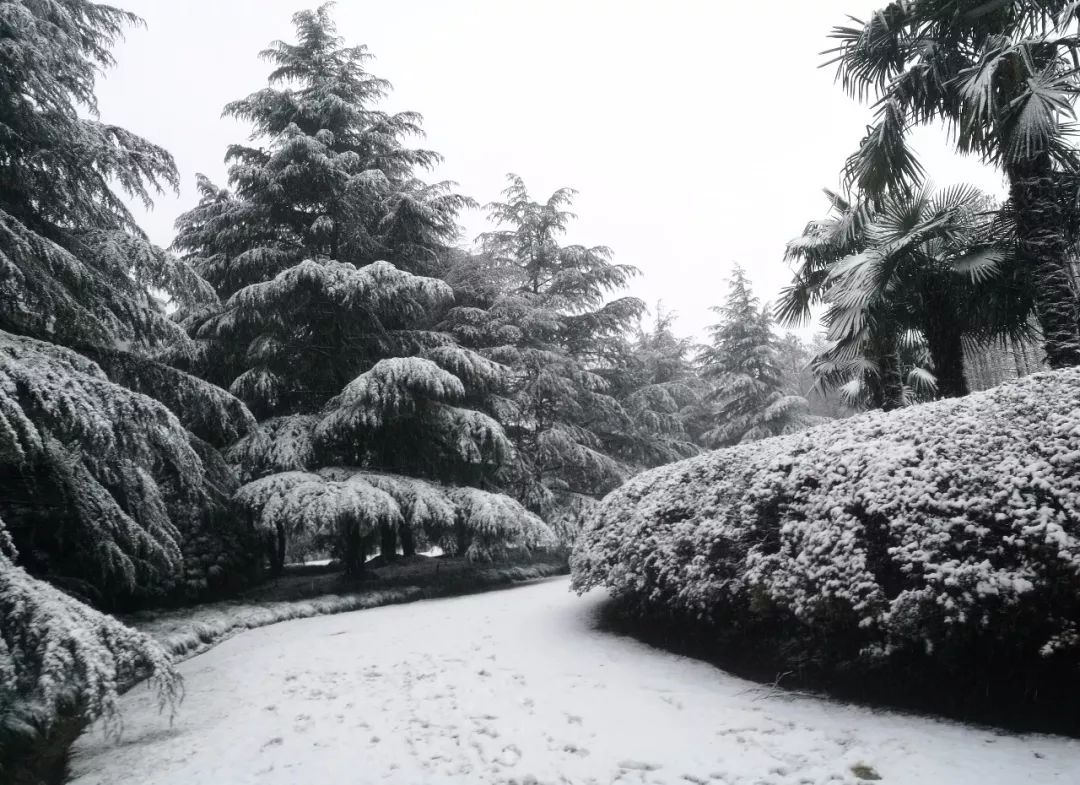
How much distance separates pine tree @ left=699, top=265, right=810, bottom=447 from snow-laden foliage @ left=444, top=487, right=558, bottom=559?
40.3 ft

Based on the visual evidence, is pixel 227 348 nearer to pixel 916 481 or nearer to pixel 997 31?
pixel 916 481

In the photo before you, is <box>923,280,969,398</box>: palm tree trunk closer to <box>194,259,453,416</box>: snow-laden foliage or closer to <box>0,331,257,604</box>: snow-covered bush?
<box>194,259,453,416</box>: snow-laden foliage

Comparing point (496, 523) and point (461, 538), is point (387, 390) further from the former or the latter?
point (461, 538)

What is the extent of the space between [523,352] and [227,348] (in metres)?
5.92

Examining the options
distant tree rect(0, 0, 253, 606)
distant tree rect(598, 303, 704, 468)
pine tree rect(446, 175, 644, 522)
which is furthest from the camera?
distant tree rect(598, 303, 704, 468)

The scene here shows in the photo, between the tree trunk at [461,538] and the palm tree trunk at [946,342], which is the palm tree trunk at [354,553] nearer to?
the tree trunk at [461,538]

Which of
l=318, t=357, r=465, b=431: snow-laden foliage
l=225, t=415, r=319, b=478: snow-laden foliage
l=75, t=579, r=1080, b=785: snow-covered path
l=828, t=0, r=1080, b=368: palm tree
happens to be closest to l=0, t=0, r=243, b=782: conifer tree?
l=75, t=579, r=1080, b=785: snow-covered path

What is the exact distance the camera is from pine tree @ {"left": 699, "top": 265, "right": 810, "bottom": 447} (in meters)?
20.3

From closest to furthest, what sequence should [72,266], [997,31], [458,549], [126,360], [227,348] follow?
[72,266] → [126,360] → [997,31] → [227,348] → [458,549]

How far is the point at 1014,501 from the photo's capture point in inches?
128

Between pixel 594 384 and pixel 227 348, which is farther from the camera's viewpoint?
pixel 594 384

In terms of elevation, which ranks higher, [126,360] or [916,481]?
[126,360]

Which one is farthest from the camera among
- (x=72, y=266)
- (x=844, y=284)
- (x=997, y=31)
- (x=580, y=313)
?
(x=580, y=313)

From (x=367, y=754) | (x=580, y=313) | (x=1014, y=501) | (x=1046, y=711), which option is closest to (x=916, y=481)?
(x=1014, y=501)
